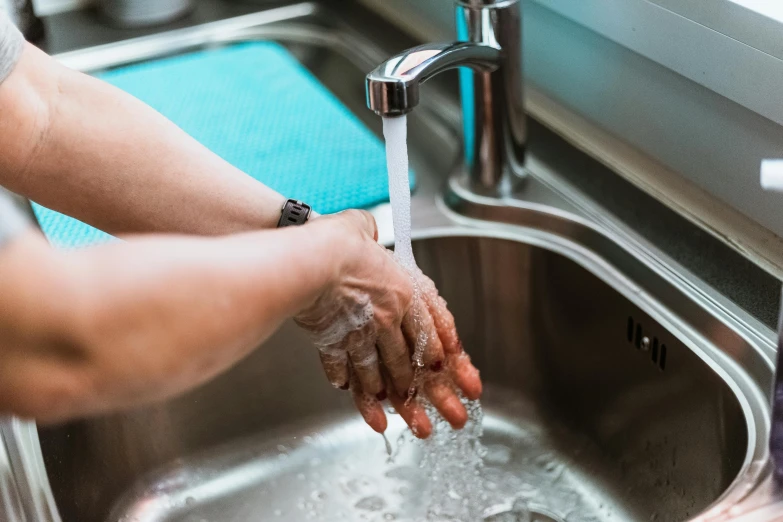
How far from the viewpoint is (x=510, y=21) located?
816mm

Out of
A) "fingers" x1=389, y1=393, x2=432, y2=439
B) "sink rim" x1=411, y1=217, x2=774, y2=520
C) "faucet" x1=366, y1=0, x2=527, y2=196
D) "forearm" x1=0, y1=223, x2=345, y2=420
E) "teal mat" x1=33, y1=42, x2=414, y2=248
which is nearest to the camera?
"forearm" x1=0, y1=223, x2=345, y2=420

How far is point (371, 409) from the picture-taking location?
2.57 ft

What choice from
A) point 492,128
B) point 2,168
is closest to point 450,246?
point 492,128

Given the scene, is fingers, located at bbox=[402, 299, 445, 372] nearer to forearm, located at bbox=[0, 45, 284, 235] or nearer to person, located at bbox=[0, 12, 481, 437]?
person, located at bbox=[0, 12, 481, 437]

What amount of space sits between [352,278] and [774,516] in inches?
12.3

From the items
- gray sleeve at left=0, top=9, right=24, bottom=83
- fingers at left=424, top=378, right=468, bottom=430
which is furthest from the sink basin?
gray sleeve at left=0, top=9, right=24, bottom=83

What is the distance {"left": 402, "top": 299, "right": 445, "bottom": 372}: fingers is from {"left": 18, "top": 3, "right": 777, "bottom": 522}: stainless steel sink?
0.15 m

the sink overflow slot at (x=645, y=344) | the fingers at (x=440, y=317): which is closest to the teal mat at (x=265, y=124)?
the fingers at (x=440, y=317)

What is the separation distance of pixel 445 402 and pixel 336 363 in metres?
0.11

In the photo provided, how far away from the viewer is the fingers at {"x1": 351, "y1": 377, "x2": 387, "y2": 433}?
781mm

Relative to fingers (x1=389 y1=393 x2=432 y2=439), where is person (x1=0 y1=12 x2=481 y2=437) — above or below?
above

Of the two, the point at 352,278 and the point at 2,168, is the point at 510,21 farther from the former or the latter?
the point at 2,168

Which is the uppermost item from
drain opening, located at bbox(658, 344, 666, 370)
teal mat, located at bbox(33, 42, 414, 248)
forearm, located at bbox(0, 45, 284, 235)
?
forearm, located at bbox(0, 45, 284, 235)

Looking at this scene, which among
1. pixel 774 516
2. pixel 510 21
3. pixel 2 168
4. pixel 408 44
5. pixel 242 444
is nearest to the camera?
pixel 774 516
